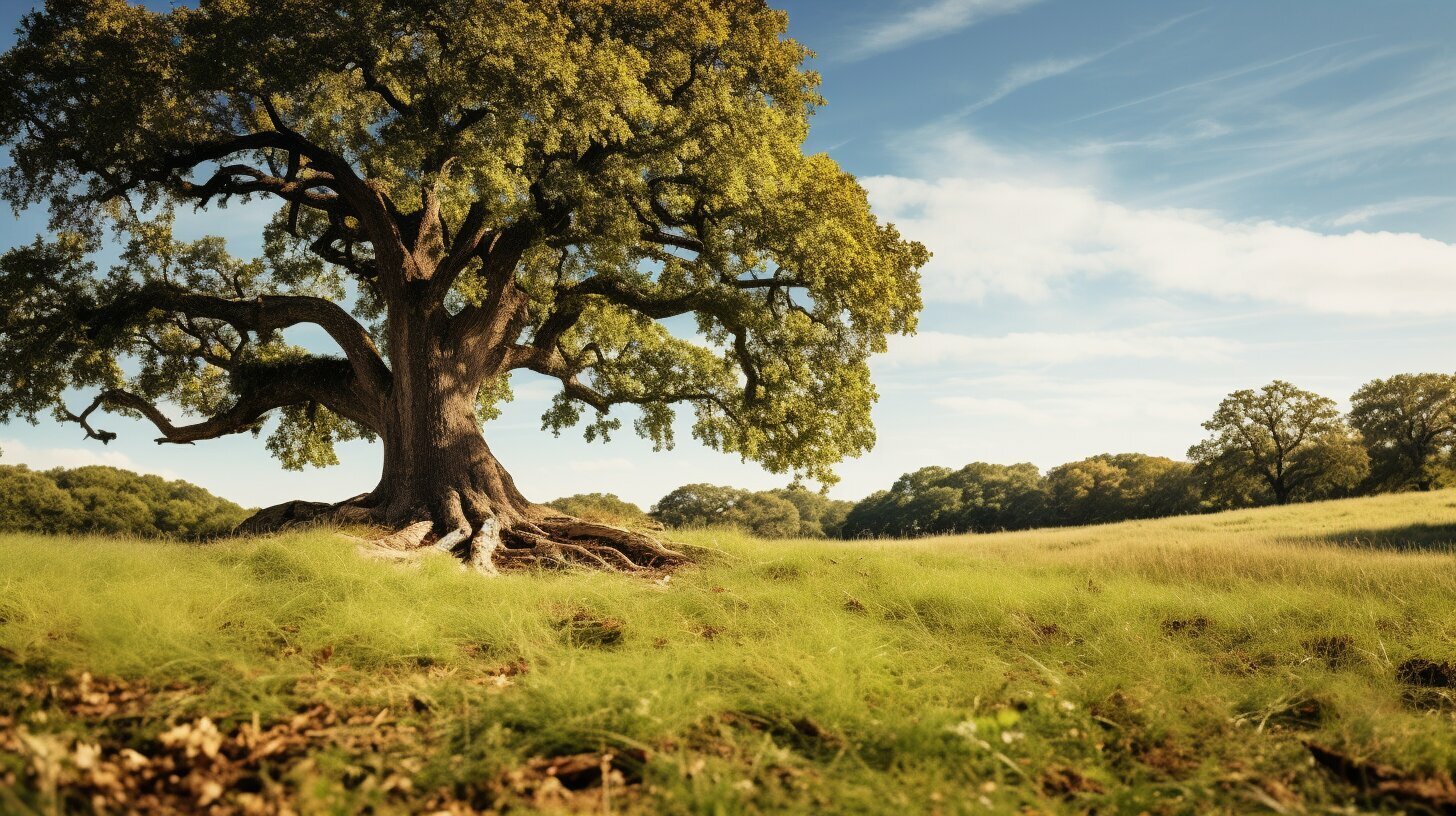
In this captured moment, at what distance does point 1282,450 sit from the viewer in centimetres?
4766

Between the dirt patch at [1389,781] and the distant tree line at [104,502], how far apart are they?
5066 cm

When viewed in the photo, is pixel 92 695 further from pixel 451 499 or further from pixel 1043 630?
pixel 451 499

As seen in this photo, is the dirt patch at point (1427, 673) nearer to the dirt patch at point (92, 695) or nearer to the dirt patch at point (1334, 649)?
the dirt patch at point (1334, 649)

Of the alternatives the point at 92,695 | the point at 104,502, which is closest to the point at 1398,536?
the point at 92,695

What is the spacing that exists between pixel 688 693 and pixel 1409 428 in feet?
198

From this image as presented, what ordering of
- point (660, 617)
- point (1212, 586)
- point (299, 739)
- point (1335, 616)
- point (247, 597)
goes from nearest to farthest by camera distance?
point (299, 739) → point (247, 597) → point (660, 617) → point (1335, 616) → point (1212, 586)

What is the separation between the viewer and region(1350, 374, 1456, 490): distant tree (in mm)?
44688

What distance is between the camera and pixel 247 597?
21.8ft

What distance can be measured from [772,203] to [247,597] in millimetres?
10132

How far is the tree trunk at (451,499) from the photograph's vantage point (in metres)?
12.8

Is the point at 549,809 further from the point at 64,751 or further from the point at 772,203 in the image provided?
the point at 772,203

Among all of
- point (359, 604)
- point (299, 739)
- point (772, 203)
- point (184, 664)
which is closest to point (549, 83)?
point (772, 203)

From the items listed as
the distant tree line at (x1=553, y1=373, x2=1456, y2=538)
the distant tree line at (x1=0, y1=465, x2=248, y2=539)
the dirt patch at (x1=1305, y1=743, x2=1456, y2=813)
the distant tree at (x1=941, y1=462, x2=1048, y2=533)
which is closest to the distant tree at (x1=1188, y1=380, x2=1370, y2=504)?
the distant tree line at (x1=553, y1=373, x2=1456, y2=538)

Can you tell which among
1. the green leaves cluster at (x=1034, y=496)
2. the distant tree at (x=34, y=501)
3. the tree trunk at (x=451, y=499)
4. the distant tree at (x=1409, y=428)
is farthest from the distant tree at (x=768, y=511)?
the tree trunk at (x=451, y=499)
